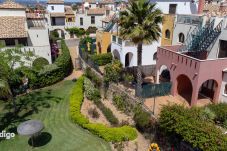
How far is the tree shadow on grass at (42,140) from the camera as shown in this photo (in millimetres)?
20531

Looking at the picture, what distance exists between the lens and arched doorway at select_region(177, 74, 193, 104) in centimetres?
2634

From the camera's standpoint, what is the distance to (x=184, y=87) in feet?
89.9

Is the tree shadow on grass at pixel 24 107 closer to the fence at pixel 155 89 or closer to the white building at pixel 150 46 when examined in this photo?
the fence at pixel 155 89

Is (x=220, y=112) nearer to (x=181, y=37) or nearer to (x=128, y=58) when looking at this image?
(x=181, y=37)

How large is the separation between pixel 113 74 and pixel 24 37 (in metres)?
18.2

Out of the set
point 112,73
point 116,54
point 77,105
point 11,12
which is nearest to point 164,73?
point 112,73

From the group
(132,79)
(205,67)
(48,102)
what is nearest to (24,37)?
(48,102)

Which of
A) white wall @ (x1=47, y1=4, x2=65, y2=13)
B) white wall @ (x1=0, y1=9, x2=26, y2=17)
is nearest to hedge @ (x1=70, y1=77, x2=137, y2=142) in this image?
white wall @ (x1=0, y1=9, x2=26, y2=17)

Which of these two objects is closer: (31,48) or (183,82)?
(183,82)

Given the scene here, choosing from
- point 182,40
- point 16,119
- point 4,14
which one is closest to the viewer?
point 16,119

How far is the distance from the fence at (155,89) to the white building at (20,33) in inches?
824

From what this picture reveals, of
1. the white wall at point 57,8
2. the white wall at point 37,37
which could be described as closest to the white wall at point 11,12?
the white wall at point 37,37

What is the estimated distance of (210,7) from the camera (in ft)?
143

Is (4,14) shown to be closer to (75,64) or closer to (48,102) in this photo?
(75,64)
